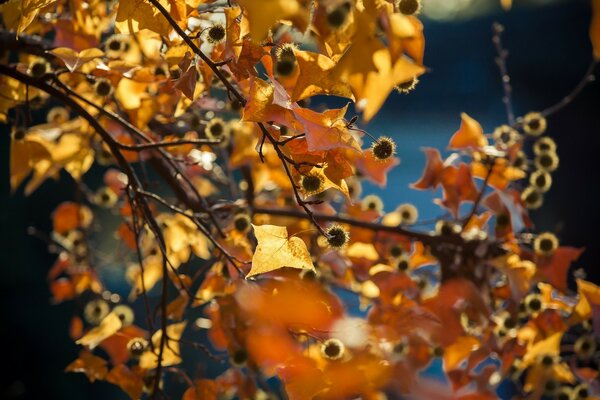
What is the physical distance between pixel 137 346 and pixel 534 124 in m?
0.80

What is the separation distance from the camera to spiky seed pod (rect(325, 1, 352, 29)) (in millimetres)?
496

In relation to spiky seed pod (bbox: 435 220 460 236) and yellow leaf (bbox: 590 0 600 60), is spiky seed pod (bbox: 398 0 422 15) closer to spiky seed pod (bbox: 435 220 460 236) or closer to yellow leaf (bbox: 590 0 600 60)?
yellow leaf (bbox: 590 0 600 60)

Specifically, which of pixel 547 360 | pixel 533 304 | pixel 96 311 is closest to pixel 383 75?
pixel 533 304

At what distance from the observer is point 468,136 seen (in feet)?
3.79

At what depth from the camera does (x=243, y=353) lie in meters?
1.10

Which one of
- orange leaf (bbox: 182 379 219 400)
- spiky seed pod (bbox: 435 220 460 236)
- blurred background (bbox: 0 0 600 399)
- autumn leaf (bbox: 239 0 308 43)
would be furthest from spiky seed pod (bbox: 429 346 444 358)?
blurred background (bbox: 0 0 600 399)

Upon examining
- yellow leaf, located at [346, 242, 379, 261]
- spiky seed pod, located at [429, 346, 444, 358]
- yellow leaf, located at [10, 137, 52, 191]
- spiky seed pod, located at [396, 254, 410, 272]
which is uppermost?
yellow leaf, located at [10, 137, 52, 191]

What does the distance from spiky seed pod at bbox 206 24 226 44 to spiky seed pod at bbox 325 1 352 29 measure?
1.00 feet

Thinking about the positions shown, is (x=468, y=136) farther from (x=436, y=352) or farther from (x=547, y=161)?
(x=436, y=352)

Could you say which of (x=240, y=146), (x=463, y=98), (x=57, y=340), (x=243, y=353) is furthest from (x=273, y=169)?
(x=463, y=98)

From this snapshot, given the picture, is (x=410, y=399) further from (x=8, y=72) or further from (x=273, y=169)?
(x=8, y=72)

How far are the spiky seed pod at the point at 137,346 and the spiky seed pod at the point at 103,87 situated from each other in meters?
0.35

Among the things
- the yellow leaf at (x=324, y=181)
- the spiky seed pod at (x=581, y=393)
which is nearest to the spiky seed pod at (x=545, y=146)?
the spiky seed pod at (x=581, y=393)

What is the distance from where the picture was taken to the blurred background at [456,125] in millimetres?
2713
